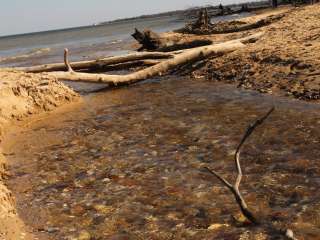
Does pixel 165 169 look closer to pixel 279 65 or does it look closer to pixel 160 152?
pixel 160 152

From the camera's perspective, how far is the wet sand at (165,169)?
577 cm

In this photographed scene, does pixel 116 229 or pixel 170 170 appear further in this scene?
pixel 170 170

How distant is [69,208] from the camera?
21.4 ft

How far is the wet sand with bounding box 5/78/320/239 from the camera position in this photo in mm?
5773

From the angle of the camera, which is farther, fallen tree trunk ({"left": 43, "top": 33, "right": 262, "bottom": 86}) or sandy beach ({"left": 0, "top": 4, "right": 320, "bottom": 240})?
→ fallen tree trunk ({"left": 43, "top": 33, "right": 262, "bottom": 86})

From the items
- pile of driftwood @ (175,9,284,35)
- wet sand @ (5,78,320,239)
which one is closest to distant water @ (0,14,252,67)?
pile of driftwood @ (175,9,284,35)

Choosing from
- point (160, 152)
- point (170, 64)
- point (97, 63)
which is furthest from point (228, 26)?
point (160, 152)

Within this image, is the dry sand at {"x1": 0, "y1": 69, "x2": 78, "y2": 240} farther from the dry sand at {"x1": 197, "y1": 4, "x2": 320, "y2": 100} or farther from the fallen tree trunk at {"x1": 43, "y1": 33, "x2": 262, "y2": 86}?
Answer: the dry sand at {"x1": 197, "y1": 4, "x2": 320, "y2": 100}

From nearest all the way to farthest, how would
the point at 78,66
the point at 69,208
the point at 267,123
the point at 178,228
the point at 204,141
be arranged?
the point at 178,228, the point at 69,208, the point at 204,141, the point at 267,123, the point at 78,66

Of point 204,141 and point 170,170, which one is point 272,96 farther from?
point 170,170

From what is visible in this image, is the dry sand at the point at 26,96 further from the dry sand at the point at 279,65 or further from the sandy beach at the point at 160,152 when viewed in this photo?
the dry sand at the point at 279,65

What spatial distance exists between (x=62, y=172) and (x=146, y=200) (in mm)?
2229

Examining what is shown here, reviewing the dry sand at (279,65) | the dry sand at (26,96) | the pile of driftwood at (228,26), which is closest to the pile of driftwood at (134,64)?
the dry sand at (279,65)

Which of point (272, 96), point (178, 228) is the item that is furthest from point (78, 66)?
point (178, 228)
